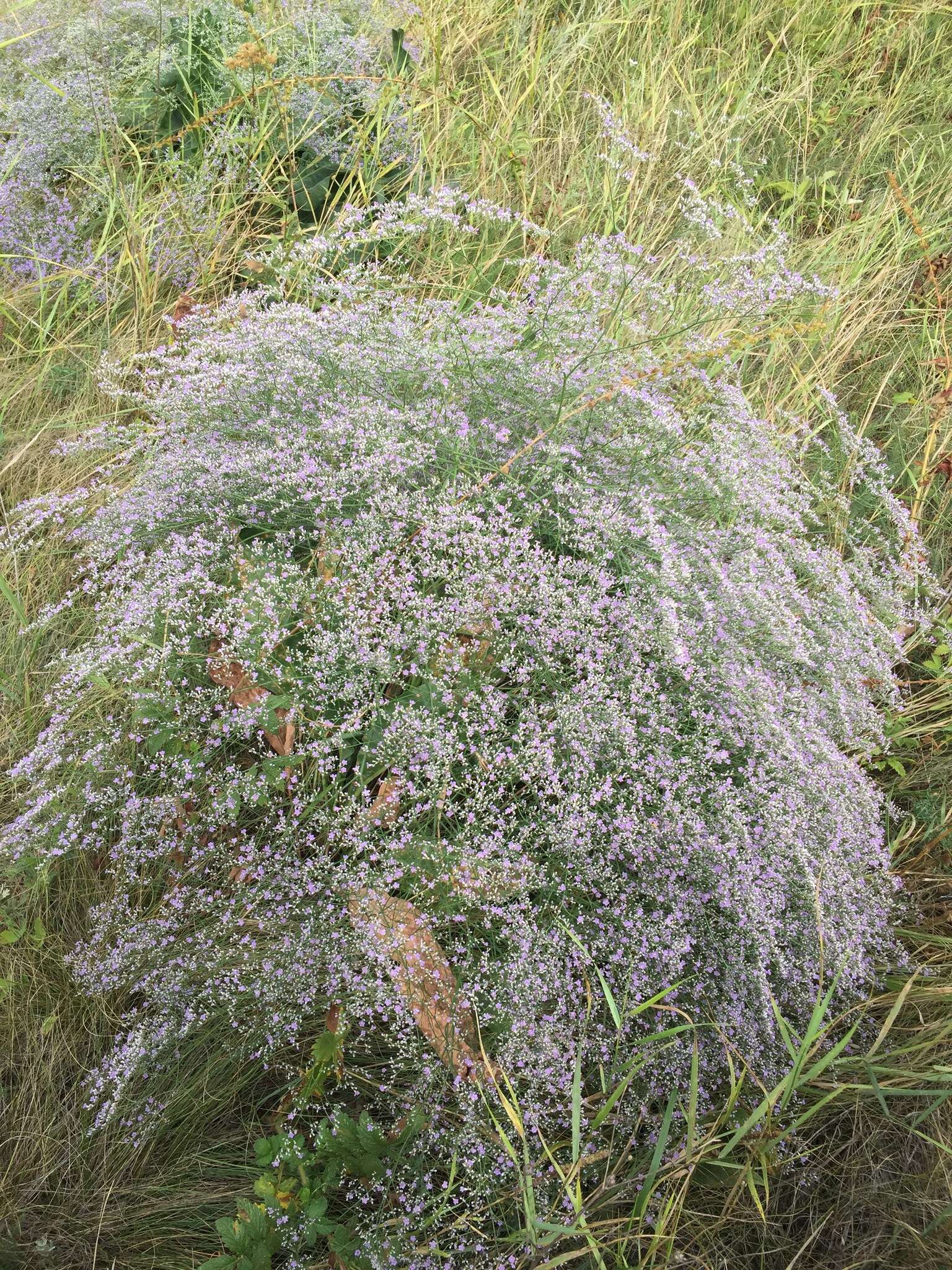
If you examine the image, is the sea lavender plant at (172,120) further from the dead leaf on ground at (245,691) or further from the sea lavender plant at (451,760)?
the dead leaf on ground at (245,691)

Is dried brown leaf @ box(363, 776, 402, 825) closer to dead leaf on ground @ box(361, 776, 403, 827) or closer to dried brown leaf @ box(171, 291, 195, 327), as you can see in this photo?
dead leaf on ground @ box(361, 776, 403, 827)

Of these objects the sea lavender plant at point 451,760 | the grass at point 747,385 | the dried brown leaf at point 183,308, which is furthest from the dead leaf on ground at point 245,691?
the dried brown leaf at point 183,308

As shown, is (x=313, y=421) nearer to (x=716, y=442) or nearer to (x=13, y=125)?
(x=716, y=442)

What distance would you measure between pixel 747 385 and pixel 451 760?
2126 millimetres

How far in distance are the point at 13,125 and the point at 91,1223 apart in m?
3.89

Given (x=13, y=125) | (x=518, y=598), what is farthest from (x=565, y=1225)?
(x=13, y=125)

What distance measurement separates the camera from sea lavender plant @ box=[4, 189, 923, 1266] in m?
1.60

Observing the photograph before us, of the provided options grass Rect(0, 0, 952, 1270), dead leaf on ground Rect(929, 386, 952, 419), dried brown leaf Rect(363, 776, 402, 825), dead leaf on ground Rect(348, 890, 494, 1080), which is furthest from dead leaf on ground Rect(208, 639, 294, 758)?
dead leaf on ground Rect(929, 386, 952, 419)

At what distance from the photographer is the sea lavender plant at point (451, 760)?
1.60 meters

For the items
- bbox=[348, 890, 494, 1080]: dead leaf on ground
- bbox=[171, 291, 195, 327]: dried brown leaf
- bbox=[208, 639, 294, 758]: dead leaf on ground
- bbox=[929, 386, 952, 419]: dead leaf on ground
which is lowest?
bbox=[929, 386, 952, 419]: dead leaf on ground

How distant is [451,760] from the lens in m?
1.65

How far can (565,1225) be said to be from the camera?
1369mm

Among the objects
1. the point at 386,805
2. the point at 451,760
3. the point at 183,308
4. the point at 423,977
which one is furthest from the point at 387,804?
the point at 183,308

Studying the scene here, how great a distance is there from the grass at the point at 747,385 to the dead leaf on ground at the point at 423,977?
1.14 ft
